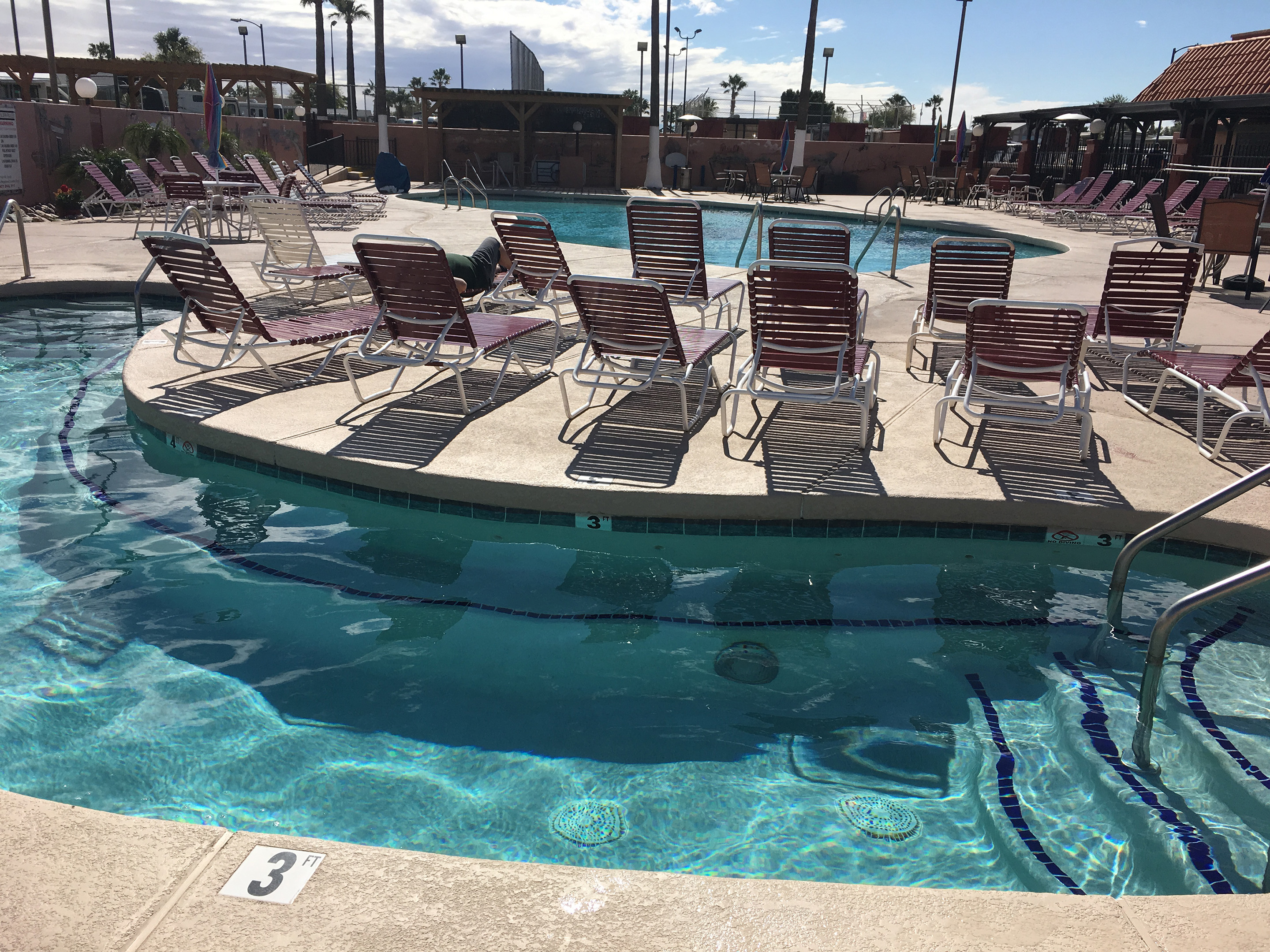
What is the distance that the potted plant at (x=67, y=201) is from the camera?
50.2ft

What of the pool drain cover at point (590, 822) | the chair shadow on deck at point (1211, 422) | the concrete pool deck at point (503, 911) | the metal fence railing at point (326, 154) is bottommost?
the pool drain cover at point (590, 822)

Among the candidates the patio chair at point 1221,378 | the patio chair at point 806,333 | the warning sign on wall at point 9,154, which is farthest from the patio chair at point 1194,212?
the warning sign on wall at point 9,154

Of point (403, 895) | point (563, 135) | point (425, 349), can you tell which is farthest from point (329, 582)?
point (563, 135)

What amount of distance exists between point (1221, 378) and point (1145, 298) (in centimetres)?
127

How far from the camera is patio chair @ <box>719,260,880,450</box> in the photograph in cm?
476

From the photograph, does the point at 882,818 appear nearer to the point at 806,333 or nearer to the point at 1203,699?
the point at 1203,699

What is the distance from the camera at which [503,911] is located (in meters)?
1.73

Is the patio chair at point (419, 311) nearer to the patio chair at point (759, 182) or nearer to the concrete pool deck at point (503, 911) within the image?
the concrete pool deck at point (503, 911)

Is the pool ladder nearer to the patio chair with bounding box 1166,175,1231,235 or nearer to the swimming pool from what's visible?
the swimming pool

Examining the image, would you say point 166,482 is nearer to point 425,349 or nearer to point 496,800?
point 425,349

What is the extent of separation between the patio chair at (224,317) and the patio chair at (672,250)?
2.23 metres

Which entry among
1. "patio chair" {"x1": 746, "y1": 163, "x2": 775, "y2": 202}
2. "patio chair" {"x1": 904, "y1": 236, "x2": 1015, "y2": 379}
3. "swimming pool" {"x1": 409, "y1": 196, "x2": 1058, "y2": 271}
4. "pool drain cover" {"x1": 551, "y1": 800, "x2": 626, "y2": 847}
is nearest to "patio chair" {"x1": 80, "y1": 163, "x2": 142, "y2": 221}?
"swimming pool" {"x1": 409, "y1": 196, "x2": 1058, "y2": 271}

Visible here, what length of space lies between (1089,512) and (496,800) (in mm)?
3044

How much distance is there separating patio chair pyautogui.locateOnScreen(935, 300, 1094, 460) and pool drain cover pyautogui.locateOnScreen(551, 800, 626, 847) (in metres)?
2.94
